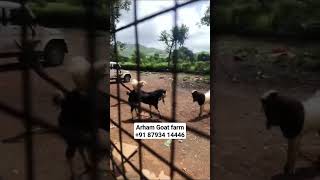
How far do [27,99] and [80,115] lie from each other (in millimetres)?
242

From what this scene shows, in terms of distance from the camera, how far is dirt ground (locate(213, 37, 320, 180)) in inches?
96.3

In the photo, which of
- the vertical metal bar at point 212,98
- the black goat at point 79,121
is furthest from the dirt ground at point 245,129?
the black goat at point 79,121

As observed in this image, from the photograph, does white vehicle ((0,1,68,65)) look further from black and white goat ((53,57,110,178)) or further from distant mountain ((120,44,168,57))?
distant mountain ((120,44,168,57))

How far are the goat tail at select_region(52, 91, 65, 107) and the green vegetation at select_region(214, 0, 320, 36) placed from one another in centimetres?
75

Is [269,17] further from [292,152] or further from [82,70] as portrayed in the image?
[82,70]

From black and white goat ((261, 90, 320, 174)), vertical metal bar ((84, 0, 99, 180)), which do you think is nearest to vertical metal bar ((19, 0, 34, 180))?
vertical metal bar ((84, 0, 99, 180))

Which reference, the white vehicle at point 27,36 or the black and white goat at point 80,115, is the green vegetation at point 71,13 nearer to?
the white vehicle at point 27,36

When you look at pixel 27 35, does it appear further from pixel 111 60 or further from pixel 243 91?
pixel 243 91

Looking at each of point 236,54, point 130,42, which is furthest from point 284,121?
point 130,42

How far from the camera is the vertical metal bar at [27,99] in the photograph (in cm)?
229

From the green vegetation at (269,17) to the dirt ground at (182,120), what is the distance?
307mm

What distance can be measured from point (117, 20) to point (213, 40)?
0.43m

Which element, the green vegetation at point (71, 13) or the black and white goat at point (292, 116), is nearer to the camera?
the green vegetation at point (71, 13)

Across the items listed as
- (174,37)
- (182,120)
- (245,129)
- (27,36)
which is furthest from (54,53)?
(245,129)
